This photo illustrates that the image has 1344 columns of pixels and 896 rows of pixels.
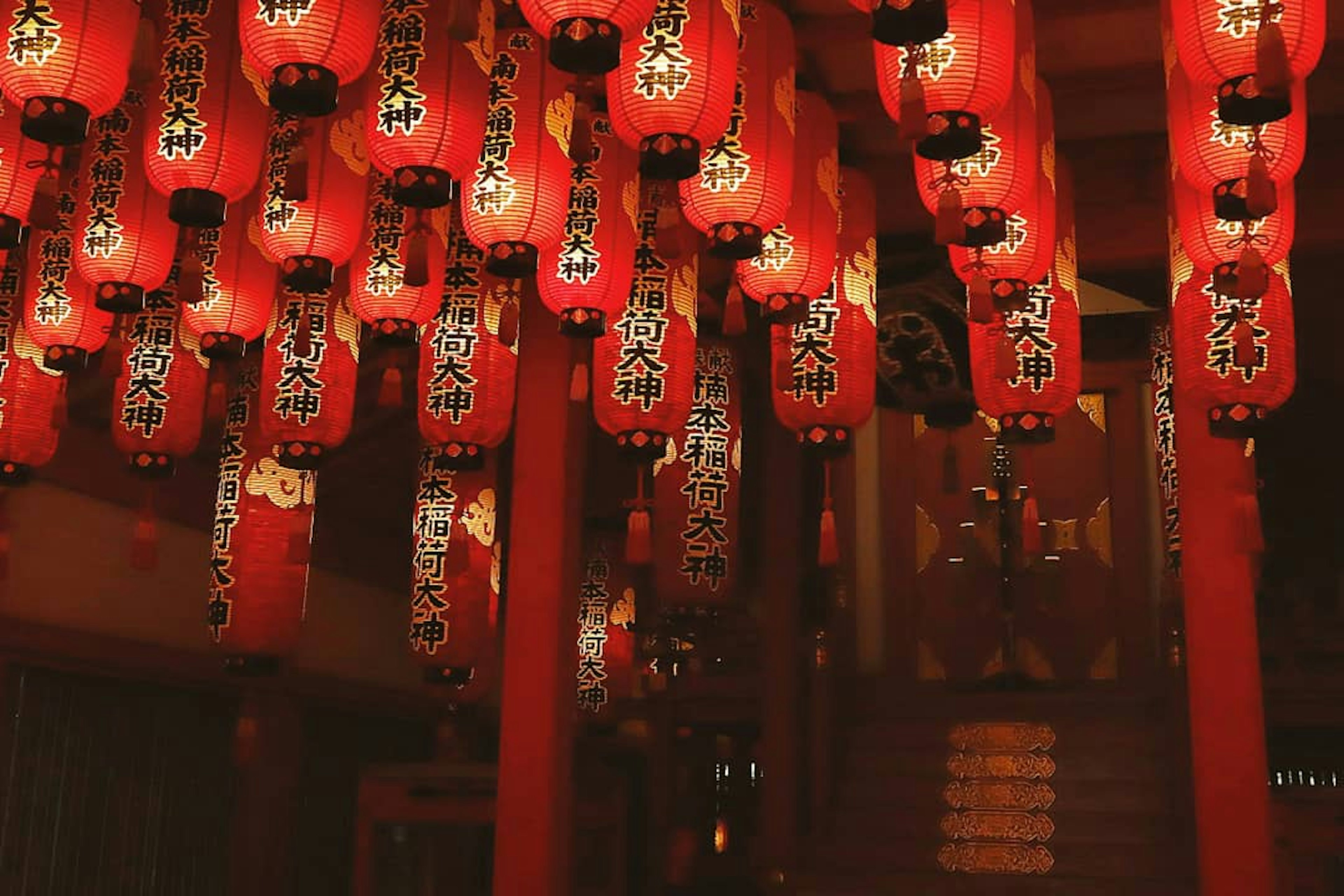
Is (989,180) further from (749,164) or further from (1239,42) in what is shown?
(1239,42)

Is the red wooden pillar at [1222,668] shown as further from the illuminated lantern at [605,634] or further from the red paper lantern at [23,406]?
the illuminated lantern at [605,634]

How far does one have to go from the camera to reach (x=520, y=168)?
16.4ft

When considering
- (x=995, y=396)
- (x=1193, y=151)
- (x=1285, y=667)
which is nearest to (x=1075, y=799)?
(x=1285, y=667)

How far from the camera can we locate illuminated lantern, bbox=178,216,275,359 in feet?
19.5

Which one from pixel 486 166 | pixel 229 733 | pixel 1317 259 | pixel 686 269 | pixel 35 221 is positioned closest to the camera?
pixel 35 221

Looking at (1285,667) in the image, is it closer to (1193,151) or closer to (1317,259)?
(1317,259)

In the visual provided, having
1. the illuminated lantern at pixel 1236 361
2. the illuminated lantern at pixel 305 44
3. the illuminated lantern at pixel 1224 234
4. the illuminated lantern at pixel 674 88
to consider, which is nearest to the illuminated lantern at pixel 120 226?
the illuminated lantern at pixel 305 44

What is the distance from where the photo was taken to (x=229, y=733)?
10.3 m

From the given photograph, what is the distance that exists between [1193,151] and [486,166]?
8.35ft

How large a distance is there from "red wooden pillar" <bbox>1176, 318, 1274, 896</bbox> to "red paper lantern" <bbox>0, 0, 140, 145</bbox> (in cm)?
416

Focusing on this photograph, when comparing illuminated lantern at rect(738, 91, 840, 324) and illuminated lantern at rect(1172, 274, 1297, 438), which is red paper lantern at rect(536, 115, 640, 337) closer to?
illuminated lantern at rect(738, 91, 840, 324)

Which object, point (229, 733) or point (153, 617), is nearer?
point (153, 617)

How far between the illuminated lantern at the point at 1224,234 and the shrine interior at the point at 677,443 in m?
0.02

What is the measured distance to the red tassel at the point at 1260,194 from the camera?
13.0ft
